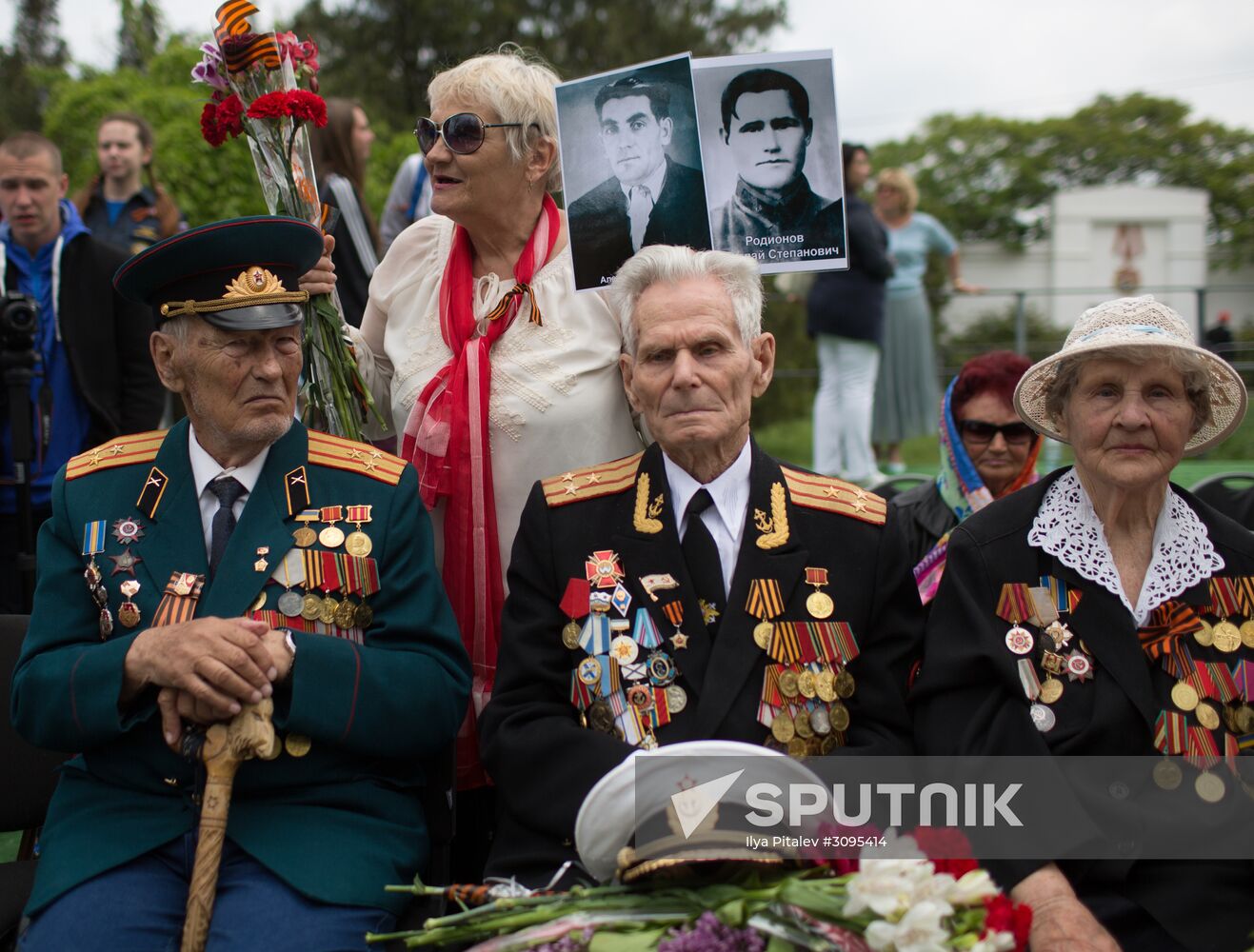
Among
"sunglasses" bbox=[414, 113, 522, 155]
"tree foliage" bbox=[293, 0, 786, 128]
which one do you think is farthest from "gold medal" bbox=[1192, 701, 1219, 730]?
"tree foliage" bbox=[293, 0, 786, 128]

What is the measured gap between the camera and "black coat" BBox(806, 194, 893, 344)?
798 centimetres

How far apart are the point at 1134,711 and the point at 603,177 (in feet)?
6.06

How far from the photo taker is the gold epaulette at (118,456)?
308 centimetres

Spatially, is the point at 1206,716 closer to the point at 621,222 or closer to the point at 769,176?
the point at 769,176

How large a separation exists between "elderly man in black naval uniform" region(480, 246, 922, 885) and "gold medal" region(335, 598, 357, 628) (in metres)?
0.34

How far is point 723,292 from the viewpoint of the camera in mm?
3064

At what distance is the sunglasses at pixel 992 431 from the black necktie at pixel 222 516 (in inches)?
94.2

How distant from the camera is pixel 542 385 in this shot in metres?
3.53

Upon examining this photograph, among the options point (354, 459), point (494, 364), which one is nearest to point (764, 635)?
point (354, 459)

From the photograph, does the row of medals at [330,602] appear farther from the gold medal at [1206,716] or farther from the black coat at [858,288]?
the black coat at [858,288]

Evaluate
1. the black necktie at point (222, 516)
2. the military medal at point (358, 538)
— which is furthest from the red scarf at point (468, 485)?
the black necktie at point (222, 516)

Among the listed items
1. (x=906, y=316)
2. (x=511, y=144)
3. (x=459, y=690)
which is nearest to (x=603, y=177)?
(x=511, y=144)

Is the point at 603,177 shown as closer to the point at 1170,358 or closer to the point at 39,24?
the point at 1170,358

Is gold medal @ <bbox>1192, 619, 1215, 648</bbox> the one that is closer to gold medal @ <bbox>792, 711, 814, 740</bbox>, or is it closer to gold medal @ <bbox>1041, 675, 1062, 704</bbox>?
gold medal @ <bbox>1041, 675, 1062, 704</bbox>
